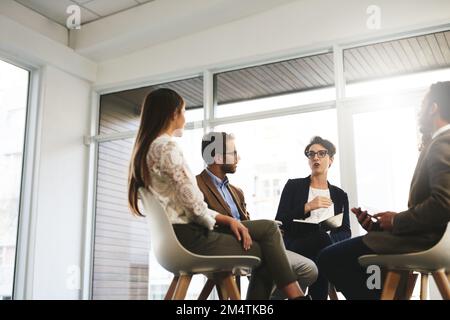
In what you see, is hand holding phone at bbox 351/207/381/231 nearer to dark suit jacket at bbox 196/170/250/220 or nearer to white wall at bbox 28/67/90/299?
dark suit jacket at bbox 196/170/250/220

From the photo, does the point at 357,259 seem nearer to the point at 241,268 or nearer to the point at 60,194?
the point at 241,268

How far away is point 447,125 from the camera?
203 cm

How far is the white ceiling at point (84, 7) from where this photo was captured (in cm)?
480

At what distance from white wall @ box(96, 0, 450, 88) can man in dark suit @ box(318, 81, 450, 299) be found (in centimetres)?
205

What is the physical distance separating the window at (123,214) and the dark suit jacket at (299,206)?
3.98 feet

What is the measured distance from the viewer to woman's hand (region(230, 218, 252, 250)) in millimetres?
1985

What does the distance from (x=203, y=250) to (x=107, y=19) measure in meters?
3.63

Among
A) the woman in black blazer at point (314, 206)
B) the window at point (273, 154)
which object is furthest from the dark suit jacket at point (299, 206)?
the window at point (273, 154)

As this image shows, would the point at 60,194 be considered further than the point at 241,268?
Yes

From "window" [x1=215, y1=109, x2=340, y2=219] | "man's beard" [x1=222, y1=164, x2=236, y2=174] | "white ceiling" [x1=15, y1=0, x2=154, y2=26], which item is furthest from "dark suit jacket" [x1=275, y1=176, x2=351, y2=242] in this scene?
"white ceiling" [x1=15, y1=0, x2=154, y2=26]

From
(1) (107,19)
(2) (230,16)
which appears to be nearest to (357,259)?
(2) (230,16)

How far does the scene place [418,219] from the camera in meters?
1.86

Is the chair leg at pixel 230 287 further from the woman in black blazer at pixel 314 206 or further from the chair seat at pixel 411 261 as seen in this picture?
the woman in black blazer at pixel 314 206

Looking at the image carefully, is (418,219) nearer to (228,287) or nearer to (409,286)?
(409,286)
